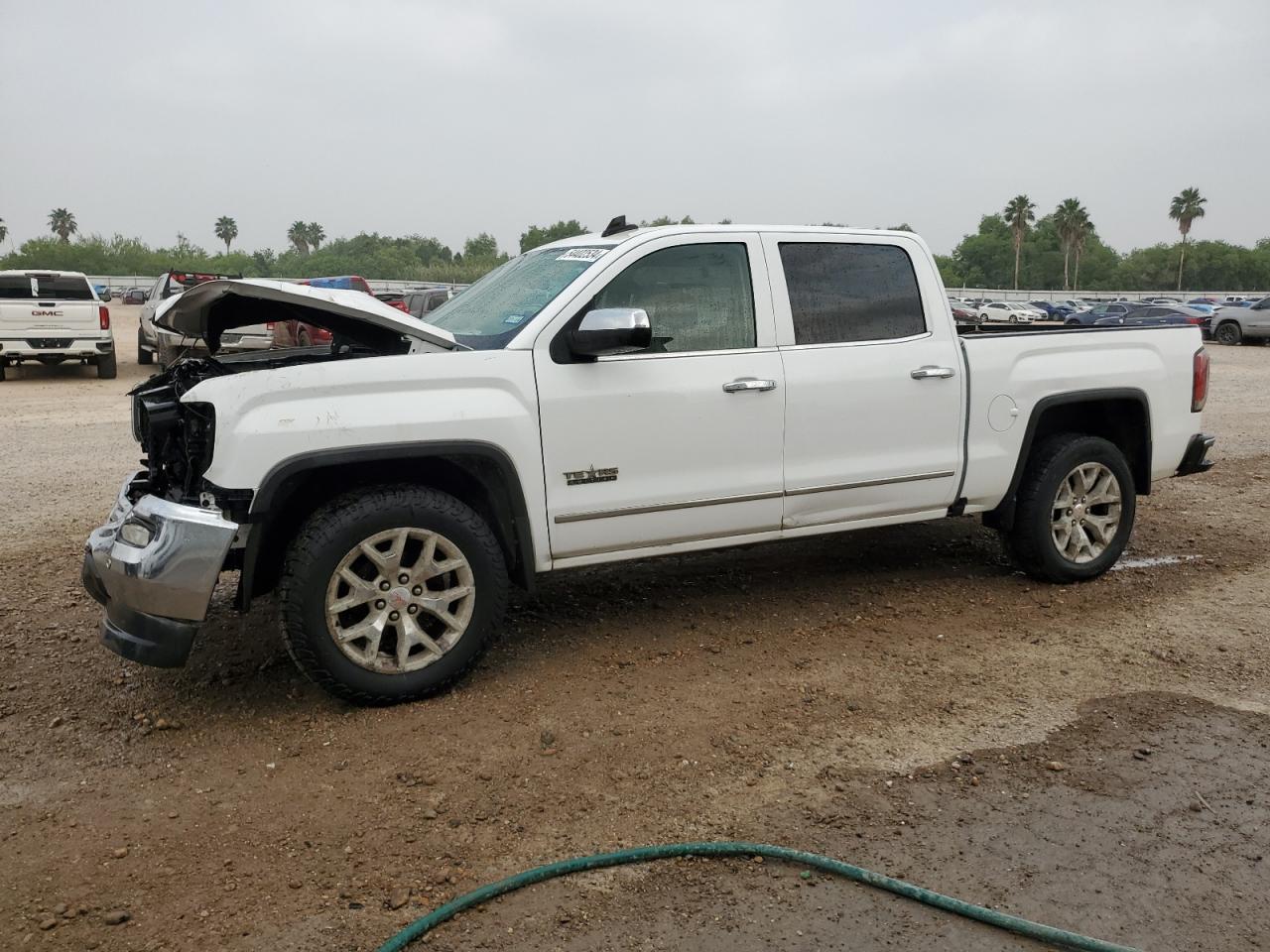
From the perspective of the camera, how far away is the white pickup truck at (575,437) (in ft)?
13.1

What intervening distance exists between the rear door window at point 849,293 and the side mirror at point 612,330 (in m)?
1.01

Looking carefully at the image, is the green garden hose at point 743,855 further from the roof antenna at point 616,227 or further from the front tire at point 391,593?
the roof antenna at point 616,227

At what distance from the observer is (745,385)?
4.72 m

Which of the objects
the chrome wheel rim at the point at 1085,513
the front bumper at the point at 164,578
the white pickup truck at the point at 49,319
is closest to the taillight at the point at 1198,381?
the chrome wheel rim at the point at 1085,513

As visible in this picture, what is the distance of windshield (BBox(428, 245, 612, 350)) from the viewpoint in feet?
15.1

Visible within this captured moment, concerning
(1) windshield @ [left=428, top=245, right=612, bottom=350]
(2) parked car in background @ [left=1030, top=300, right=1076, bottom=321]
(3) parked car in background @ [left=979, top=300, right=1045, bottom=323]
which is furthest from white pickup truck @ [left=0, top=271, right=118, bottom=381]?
(2) parked car in background @ [left=1030, top=300, right=1076, bottom=321]

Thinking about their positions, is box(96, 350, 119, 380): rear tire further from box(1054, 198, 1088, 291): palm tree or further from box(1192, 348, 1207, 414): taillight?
box(1054, 198, 1088, 291): palm tree

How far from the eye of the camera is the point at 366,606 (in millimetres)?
4191

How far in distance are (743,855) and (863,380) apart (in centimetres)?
251

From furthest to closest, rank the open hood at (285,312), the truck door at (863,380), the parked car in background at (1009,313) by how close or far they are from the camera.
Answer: the parked car in background at (1009,313)
the truck door at (863,380)
the open hood at (285,312)

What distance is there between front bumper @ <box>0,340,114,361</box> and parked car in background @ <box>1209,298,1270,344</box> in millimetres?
30018

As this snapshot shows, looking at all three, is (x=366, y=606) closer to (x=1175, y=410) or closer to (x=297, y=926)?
(x=297, y=926)

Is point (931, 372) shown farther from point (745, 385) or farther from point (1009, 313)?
point (1009, 313)

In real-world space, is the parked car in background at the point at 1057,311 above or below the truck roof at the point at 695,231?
below
